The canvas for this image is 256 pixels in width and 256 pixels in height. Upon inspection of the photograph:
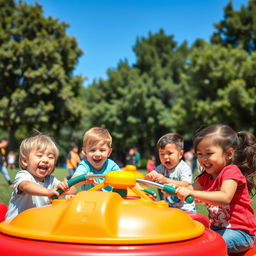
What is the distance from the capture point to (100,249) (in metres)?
1.62

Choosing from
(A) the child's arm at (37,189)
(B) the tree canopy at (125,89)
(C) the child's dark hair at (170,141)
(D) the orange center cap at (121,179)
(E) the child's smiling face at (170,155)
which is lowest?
(A) the child's arm at (37,189)

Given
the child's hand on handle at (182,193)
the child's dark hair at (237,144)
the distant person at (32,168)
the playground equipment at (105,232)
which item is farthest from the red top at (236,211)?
the distant person at (32,168)

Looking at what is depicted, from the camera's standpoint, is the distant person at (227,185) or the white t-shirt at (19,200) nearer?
the distant person at (227,185)

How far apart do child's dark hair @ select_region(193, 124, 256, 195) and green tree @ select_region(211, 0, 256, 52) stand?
886 inches

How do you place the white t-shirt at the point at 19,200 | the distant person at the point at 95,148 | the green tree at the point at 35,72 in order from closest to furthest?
the white t-shirt at the point at 19,200, the distant person at the point at 95,148, the green tree at the point at 35,72

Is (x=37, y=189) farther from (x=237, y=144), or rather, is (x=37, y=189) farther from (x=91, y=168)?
(x=237, y=144)

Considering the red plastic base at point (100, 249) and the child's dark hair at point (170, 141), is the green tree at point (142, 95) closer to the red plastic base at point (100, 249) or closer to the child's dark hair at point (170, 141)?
the child's dark hair at point (170, 141)

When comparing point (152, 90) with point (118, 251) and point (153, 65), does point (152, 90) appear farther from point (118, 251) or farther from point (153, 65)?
point (118, 251)

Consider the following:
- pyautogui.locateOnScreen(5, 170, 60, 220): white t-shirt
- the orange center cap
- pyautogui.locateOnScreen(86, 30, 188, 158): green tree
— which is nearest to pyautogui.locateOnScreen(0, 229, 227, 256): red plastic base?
the orange center cap

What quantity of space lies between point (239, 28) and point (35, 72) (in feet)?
44.1

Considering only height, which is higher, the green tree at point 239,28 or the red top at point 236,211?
the green tree at point 239,28

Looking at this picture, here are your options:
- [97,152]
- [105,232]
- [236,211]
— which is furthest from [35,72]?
[105,232]

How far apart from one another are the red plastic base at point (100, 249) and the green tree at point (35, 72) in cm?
2045

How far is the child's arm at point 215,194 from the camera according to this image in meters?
2.09
